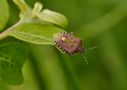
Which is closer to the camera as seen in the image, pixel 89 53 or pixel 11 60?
pixel 11 60

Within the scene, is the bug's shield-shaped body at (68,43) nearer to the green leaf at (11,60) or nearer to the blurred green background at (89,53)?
the green leaf at (11,60)

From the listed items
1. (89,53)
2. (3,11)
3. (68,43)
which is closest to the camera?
Result: (68,43)

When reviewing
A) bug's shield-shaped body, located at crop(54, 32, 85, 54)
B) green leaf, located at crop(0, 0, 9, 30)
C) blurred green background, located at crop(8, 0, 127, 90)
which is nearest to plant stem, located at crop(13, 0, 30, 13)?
green leaf, located at crop(0, 0, 9, 30)

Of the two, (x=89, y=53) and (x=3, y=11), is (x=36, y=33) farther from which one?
(x=89, y=53)


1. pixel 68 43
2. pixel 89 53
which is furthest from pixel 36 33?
pixel 89 53

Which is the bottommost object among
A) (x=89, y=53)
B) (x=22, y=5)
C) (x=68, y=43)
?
(x=68, y=43)

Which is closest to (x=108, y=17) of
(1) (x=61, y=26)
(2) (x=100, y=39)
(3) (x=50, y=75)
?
(2) (x=100, y=39)

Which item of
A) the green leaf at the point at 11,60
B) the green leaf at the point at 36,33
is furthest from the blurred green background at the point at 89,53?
the green leaf at the point at 36,33
